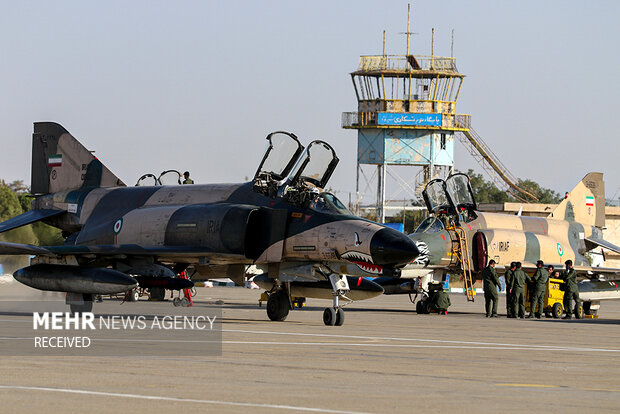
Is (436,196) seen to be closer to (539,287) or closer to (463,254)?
(463,254)

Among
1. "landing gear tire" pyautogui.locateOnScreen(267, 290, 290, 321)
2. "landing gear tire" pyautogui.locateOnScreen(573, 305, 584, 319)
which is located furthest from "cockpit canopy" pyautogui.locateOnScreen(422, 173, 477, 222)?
"landing gear tire" pyautogui.locateOnScreen(267, 290, 290, 321)

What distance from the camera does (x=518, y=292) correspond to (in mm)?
22078

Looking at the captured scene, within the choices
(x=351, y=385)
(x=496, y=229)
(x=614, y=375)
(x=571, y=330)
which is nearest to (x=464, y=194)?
(x=496, y=229)

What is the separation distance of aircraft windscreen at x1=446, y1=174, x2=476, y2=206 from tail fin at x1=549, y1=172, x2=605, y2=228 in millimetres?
6008

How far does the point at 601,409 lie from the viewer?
7.12 meters

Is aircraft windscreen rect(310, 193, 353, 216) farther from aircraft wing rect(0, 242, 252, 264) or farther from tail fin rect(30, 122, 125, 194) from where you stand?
tail fin rect(30, 122, 125, 194)

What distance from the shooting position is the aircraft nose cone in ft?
51.5

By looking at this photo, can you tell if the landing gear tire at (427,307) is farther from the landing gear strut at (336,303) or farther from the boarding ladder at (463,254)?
the landing gear strut at (336,303)

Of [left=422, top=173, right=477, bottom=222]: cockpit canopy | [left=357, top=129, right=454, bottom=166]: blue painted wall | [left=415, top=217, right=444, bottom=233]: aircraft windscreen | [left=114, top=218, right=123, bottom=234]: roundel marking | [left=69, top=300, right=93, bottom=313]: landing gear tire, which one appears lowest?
[left=69, top=300, right=93, bottom=313]: landing gear tire

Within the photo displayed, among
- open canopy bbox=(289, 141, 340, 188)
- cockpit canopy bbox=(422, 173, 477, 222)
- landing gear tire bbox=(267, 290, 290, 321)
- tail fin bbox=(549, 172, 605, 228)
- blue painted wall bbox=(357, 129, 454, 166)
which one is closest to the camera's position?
open canopy bbox=(289, 141, 340, 188)

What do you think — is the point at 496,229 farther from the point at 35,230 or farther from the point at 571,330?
the point at 35,230

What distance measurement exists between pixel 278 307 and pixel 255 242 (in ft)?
4.45

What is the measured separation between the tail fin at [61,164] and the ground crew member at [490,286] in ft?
28.4

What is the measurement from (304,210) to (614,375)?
Answer: 841cm
